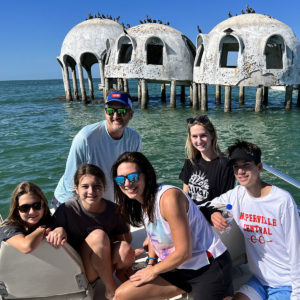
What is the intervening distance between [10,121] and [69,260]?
20227mm

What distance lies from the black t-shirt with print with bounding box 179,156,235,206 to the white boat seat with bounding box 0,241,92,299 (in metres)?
1.43

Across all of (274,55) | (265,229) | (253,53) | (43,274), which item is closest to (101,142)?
(43,274)

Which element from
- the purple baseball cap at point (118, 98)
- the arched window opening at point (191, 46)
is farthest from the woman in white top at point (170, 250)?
the arched window opening at point (191, 46)

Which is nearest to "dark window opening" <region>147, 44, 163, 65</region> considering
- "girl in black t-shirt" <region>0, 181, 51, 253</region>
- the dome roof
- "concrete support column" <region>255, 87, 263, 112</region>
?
the dome roof

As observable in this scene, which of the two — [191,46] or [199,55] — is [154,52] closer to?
[191,46]

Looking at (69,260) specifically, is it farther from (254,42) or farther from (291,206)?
(254,42)

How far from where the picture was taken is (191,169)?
11.5 feet

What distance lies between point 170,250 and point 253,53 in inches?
713

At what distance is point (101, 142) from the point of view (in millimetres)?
3270

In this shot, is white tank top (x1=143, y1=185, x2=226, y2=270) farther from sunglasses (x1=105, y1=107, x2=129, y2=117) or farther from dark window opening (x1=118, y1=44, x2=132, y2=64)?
dark window opening (x1=118, y1=44, x2=132, y2=64)

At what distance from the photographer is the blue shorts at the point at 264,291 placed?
2.27 meters

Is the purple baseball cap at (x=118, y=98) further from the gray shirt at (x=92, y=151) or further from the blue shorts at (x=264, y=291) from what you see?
the blue shorts at (x=264, y=291)

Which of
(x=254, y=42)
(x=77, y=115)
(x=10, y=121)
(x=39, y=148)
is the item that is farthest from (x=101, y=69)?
(x=39, y=148)

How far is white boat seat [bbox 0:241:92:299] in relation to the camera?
2283mm
